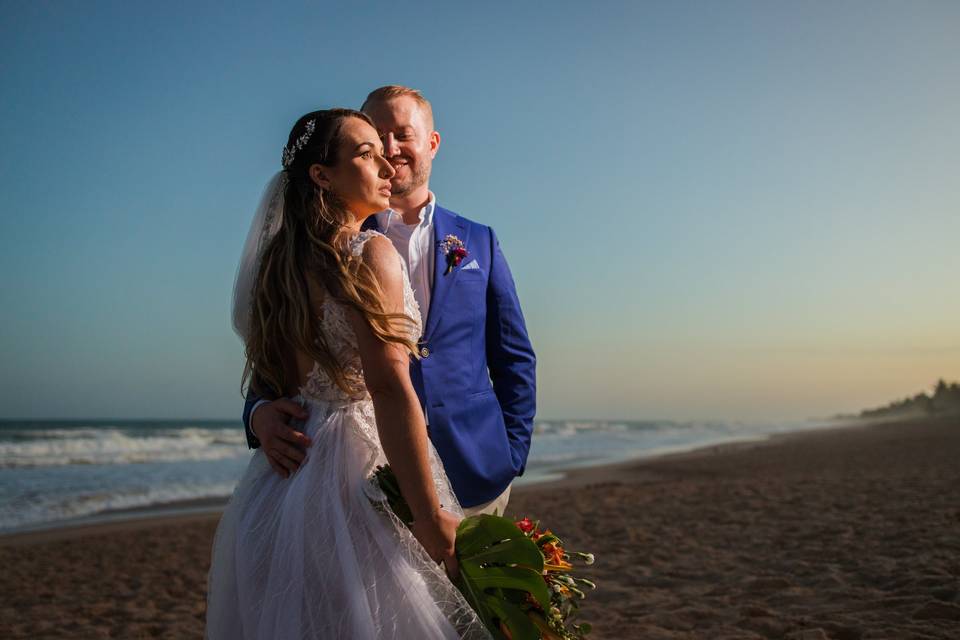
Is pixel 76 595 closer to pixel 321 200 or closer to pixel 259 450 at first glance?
pixel 259 450

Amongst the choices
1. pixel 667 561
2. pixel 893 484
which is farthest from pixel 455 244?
pixel 893 484

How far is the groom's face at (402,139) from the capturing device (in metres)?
2.71

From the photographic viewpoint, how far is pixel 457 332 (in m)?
2.46

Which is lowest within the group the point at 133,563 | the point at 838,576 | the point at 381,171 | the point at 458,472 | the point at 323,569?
the point at 133,563

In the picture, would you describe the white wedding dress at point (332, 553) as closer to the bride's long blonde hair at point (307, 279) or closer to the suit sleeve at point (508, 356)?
the bride's long blonde hair at point (307, 279)

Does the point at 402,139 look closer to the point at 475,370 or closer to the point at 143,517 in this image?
the point at 475,370

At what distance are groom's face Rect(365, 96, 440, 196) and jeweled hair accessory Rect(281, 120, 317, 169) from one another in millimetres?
661

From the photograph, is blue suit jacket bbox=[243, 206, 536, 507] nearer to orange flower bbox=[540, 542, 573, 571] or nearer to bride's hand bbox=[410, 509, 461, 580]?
Result: orange flower bbox=[540, 542, 573, 571]

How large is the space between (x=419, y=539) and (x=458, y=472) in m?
0.58

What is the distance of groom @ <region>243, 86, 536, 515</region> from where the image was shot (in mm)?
2338

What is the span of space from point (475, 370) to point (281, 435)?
0.77 m

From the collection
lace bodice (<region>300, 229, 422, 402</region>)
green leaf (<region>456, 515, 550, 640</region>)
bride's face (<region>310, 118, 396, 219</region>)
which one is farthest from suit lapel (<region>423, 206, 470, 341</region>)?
green leaf (<region>456, 515, 550, 640</region>)

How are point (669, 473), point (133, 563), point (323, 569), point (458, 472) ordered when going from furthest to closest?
point (669, 473) → point (133, 563) → point (458, 472) → point (323, 569)

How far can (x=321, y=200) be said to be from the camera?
6.39 feet
